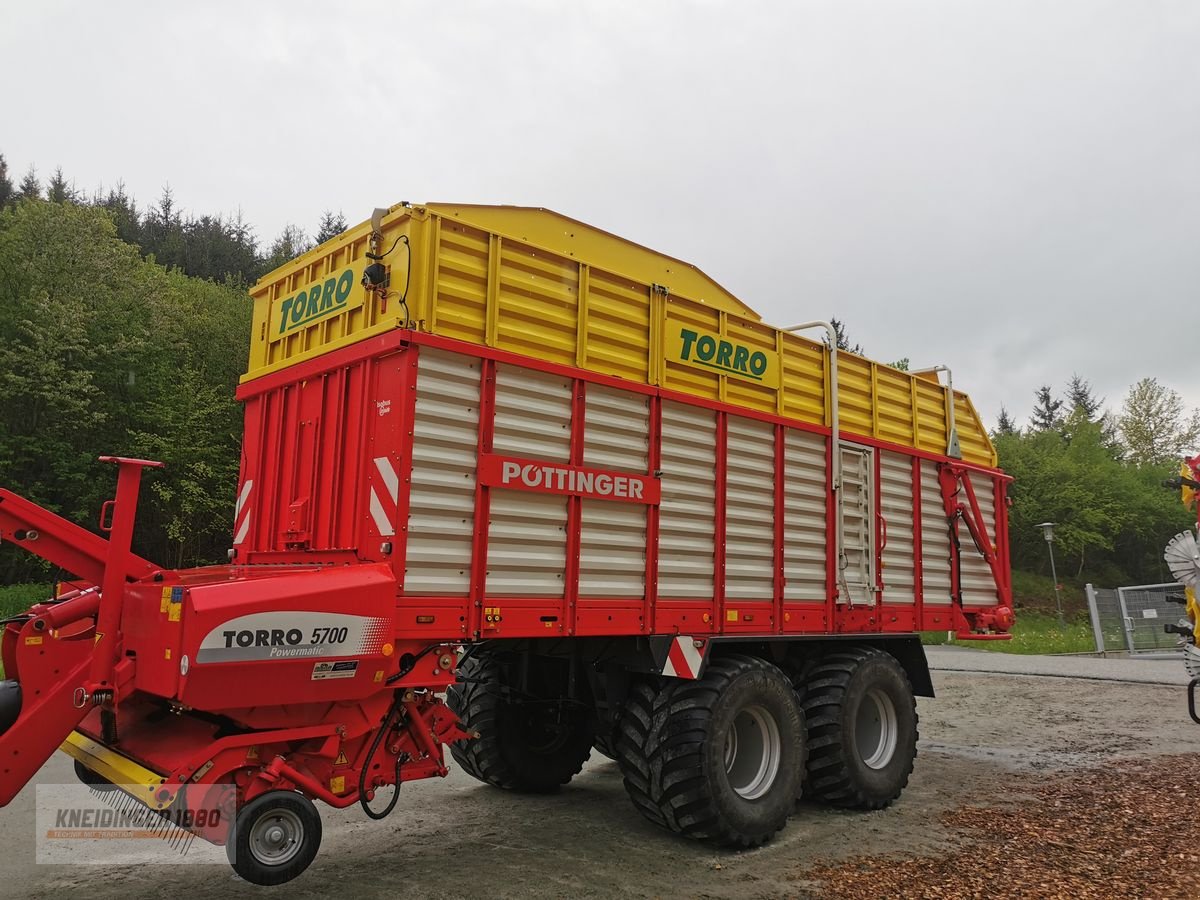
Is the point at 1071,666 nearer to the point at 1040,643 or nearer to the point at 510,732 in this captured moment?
the point at 1040,643

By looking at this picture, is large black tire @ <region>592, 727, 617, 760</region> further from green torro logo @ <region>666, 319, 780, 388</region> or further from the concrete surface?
the concrete surface

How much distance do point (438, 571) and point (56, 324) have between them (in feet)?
90.8

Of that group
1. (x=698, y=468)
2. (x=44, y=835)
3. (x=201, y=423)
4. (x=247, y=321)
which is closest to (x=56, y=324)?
(x=201, y=423)

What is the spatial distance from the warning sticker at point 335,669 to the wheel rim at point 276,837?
61 centimetres

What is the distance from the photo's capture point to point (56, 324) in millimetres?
26562

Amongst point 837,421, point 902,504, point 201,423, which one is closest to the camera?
point 837,421

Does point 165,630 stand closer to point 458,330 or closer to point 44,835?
point 458,330

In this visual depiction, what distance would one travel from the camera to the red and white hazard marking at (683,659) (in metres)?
5.52

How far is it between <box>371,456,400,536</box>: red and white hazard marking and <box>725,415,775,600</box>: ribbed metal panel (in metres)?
2.64

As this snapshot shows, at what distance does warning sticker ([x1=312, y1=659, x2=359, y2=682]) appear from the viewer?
4.04 meters

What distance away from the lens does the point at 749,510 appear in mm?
6355

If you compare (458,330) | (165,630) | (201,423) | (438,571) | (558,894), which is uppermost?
(201,423)

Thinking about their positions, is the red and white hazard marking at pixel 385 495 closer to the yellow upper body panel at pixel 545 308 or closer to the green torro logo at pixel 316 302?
the yellow upper body panel at pixel 545 308

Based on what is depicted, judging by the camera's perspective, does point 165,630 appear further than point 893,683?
No
